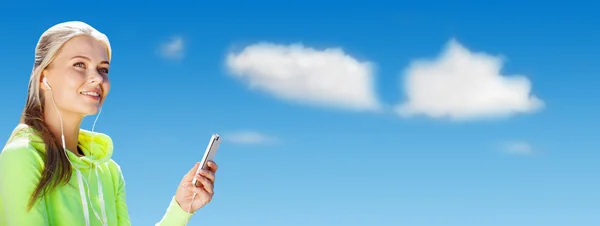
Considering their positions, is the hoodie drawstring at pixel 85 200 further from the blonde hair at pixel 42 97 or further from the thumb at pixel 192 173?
the thumb at pixel 192 173

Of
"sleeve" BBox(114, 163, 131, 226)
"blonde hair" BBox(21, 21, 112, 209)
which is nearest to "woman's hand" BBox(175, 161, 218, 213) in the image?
"sleeve" BBox(114, 163, 131, 226)

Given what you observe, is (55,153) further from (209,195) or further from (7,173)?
(209,195)

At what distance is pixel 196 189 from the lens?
16.1 ft

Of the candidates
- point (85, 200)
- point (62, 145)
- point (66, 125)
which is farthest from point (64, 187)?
point (66, 125)

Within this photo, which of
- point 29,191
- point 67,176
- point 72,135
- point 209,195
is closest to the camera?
point 29,191

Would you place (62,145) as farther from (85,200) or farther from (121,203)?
(121,203)

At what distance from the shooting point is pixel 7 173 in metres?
3.82

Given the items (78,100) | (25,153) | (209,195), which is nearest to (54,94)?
(78,100)

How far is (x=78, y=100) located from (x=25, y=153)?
1.49ft

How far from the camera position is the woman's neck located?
4.20m

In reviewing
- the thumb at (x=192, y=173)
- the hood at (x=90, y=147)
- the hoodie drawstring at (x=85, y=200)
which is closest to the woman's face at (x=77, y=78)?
the hood at (x=90, y=147)

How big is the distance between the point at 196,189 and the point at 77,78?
117cm

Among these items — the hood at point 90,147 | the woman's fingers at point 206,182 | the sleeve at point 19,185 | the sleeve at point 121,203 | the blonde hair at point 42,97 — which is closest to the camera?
the sleeve at point 19,185

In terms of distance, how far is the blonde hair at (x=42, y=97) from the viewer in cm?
400
